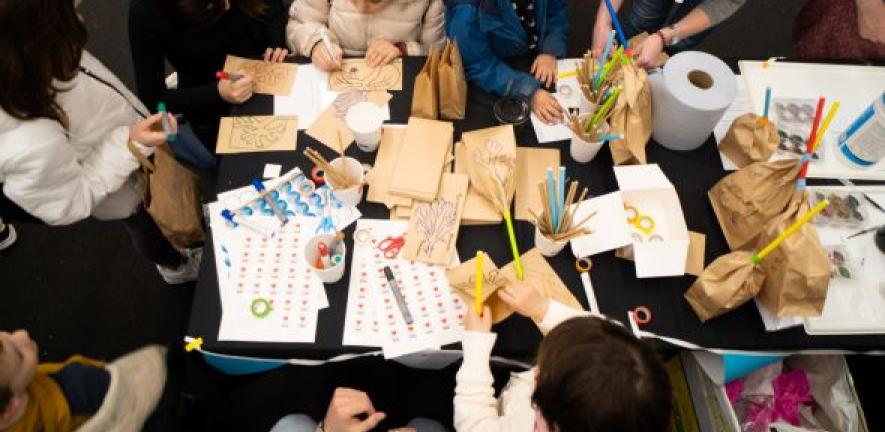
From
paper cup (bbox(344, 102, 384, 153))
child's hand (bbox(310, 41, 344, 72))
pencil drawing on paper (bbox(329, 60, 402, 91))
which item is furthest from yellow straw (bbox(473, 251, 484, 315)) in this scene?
child's hand (bbox(310, 41, 344, 72))

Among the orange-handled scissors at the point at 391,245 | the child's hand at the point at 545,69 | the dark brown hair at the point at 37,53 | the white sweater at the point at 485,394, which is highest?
the dark brown hair at the point at 37,53

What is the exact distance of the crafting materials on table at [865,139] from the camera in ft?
4.58

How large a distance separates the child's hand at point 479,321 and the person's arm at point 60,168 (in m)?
0.94

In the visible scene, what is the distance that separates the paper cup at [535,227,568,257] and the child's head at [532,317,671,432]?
338 millimetres

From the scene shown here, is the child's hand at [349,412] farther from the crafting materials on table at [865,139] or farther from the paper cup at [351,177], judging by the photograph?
the crafting materials on table at [865,139]

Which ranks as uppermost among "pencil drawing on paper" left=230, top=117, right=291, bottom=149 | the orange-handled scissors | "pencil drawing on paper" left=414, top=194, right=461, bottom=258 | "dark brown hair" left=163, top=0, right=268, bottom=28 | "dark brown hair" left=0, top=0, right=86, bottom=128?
"dark brown hair" left=0, top=0, right=86, bottom=128

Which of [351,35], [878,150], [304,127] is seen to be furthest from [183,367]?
[878,150]

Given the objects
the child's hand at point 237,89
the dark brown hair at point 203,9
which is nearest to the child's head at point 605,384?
the child's hand at point 237,89

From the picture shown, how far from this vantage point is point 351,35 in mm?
1787

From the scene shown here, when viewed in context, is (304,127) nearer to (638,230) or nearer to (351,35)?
(351,35)

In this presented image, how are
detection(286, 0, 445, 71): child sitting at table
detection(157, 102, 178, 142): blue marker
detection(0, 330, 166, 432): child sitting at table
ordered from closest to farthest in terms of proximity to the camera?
detection(0, 330, 166, 432): child sitting at table → detection(157, 102, 178, 142): blue marker → detection(286, 0, 445, 71): child sitting at table

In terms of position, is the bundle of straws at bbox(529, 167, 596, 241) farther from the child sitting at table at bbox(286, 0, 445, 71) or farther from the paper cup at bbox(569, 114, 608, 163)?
the child sitting at table at bbox(286, 0, 445, 71)

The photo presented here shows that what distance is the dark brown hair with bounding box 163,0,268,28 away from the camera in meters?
1.57

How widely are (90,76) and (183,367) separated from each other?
2.60 feet
